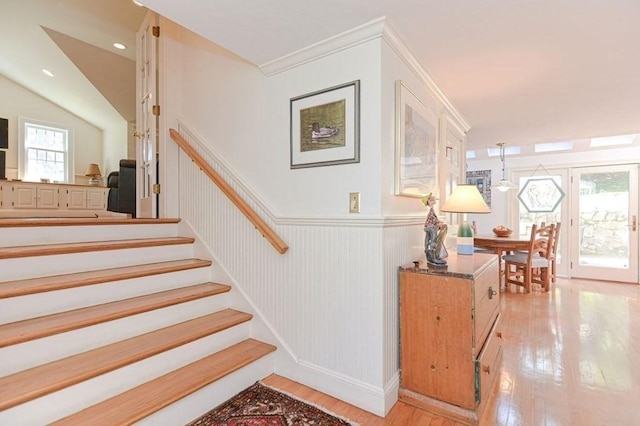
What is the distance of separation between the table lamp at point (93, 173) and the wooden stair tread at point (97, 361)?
685 cm

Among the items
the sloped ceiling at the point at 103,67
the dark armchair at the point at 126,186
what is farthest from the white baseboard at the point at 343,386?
the sloped ceiling at the point at 103,67

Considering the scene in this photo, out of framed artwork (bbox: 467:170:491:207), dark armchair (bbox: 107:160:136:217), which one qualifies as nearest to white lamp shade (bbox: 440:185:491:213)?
dark armchair (bbox: 107:160:136:217)

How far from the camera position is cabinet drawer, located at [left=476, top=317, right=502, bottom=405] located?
164cm

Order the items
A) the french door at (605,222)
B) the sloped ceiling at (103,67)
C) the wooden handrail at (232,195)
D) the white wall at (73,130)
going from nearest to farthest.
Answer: the wooden handrail at (232,195) → the sloped ceiling at (103,67) → the french door at (605,222) → the white wall at (73,130)

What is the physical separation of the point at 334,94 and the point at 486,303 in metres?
1.60

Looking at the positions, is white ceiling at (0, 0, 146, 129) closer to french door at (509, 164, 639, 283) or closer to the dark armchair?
the dark armchair

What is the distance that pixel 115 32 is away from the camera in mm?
4141

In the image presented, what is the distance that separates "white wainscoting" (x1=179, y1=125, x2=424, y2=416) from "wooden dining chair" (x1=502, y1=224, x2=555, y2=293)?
10.3 feet

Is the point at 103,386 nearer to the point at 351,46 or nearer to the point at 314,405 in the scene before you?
the point at 314,405

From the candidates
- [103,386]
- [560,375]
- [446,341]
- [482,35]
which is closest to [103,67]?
[103,386]

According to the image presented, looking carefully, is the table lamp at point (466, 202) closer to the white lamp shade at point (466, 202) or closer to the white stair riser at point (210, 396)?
the white lamp shade at point (466, 202)

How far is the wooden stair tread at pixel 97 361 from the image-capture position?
4.14ft

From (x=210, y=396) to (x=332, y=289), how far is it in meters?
0.88

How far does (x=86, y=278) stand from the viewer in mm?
1813
